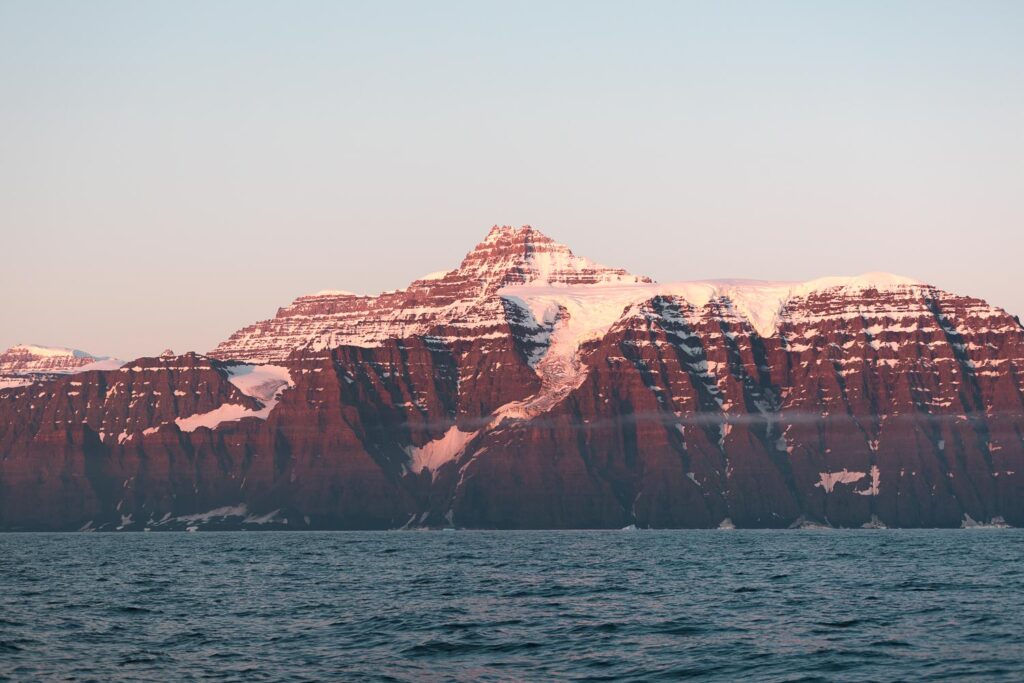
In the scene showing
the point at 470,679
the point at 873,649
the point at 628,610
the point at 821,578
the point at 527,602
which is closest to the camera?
the point at 470,679

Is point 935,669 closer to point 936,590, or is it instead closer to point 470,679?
point 470,679

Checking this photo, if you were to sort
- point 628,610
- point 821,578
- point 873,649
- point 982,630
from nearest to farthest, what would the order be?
point 873,649 → point 982,630 → point 628,610 → point 821,578

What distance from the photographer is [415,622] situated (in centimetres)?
13612

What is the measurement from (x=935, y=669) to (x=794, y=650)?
34.8ft

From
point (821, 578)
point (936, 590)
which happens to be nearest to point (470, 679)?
point (936, 590)

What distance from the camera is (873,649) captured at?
4562 inches

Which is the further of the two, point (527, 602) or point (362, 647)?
point (527, 602)

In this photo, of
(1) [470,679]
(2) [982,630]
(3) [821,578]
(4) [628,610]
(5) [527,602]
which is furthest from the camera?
(3) [821,578]

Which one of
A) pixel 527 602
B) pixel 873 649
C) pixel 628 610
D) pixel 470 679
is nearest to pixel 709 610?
pixel 628 610

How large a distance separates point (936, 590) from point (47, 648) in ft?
258

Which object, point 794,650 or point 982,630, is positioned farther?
point 982,630

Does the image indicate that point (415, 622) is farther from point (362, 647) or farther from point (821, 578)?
point (821, 578)

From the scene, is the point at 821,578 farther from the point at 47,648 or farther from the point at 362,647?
the point at 47,648

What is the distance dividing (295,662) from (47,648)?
17575 millimetres
